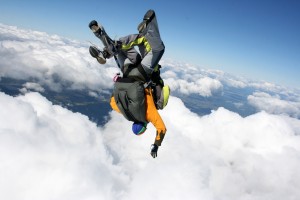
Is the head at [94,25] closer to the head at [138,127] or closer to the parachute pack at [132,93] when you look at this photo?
the parachute pack at [132,93]

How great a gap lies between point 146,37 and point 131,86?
1.00 meters

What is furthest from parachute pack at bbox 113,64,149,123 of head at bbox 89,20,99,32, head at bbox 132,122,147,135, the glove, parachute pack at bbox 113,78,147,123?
head at bbox 89,20,99,32

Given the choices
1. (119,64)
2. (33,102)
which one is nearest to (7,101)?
(33,102)

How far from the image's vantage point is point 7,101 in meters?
158

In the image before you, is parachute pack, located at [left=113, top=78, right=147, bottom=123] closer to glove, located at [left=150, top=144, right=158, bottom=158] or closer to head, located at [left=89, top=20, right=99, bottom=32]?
glove, located at [left=150, top=144, right=158, bottom=158]

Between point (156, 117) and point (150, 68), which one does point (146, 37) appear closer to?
point (150, 68)

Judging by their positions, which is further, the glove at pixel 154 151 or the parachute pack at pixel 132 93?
the glove at pixel 154 151

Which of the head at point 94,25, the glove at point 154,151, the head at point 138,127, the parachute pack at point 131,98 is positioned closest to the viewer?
the head at point 94,25

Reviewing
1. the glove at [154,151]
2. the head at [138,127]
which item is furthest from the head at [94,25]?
the glove at [154,151]

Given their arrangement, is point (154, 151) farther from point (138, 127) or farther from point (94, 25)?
point (94, 25)

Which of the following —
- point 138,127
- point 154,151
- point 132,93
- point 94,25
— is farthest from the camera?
point 138,127

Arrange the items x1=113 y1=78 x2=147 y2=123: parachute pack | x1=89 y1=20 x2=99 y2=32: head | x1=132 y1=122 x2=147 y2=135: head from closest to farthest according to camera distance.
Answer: x1=89 y1=20 x2=99 y2=32: head → x1=113 y1=78 x2=147 y2=123: parachute pack → x1=132 y1=122 x2=147 y2=135: head

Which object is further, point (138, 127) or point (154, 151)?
point (138, 127)

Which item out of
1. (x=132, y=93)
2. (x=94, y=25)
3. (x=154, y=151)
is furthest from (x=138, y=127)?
(x=94, y=25)
